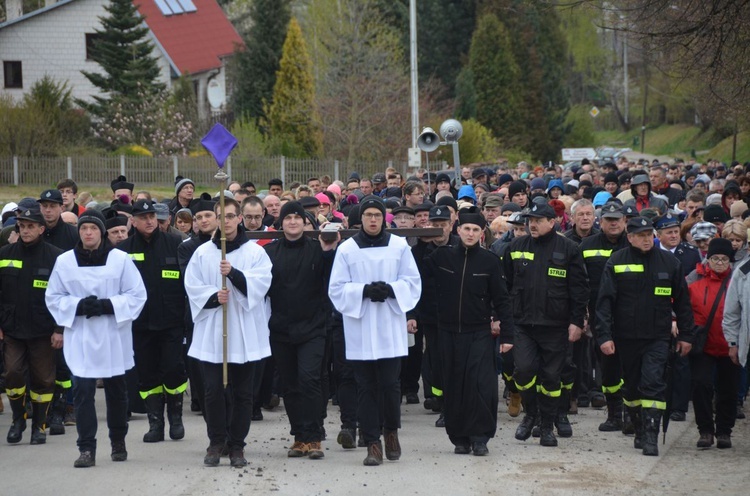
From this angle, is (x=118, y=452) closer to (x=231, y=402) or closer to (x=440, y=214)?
(x=231, y=402)

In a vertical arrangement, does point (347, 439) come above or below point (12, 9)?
below

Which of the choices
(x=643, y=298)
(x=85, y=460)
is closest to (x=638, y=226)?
(x=643, y=298)

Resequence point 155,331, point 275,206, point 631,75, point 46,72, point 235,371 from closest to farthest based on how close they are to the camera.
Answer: point 235,371, point 155,331, point 275,206, point 46,72, point 631,75

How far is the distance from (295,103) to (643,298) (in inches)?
1534

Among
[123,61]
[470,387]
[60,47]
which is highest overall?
[60,47]

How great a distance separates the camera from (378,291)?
9570 mm

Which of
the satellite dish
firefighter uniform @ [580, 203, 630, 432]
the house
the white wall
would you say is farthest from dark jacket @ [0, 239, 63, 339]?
the satellite dish

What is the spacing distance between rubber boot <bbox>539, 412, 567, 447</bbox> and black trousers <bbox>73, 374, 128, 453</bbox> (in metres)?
3.64

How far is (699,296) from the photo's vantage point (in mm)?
10789

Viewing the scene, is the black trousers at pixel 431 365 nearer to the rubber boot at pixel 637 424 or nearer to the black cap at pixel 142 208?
the rubber boot at pixel 637 424

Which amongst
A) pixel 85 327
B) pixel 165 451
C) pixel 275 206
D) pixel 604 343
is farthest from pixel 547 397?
pixel 275 206

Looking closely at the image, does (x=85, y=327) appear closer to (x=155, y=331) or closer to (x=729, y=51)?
(x=155, y=331)

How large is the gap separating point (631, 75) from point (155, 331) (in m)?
98.4

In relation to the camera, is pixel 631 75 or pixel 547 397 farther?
pixel 631 75
